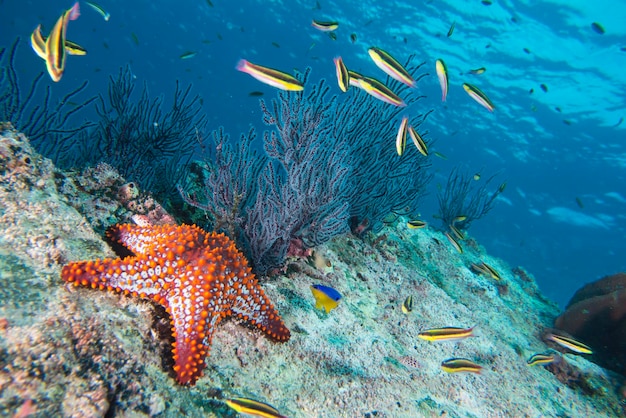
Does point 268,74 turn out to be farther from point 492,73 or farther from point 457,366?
point 492,73

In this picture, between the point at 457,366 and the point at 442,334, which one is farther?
the point at 442,334

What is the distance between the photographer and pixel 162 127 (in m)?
6.60

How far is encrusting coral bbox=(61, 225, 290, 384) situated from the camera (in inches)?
83.5

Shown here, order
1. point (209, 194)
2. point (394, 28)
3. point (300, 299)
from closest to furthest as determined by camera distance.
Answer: point (300, 299), point (209, 194), point (394, 28)

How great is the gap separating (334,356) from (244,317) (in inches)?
43.4

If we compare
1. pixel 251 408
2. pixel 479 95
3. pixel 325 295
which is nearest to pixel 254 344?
pixel 325 295

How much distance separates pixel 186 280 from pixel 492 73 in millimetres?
31202

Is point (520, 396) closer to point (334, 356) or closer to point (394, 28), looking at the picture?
point (334, 356)

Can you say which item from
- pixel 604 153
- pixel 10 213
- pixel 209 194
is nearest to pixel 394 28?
pixel 604 153

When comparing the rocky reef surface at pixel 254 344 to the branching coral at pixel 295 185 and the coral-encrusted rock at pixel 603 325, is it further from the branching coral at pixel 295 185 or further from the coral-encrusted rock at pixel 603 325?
the branching coral at pixel 295 185

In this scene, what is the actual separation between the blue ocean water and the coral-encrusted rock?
529 cm

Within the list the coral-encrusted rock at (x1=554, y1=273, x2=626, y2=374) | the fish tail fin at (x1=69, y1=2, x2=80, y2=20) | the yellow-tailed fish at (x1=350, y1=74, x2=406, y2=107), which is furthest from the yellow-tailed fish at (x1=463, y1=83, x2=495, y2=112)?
the fish tail fin at (x1=69, y1=2, x2=80, y2=20)

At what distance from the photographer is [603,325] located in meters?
5.91

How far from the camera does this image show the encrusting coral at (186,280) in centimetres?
212
